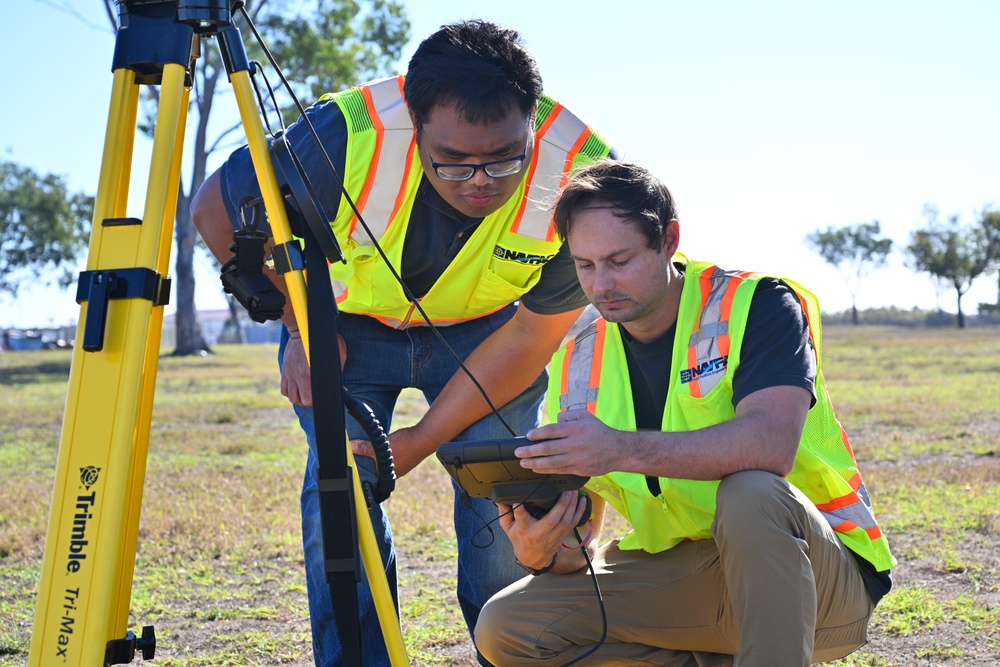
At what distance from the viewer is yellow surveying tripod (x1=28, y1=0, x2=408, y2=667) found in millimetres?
1971

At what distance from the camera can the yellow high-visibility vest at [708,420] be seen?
9.16 feet

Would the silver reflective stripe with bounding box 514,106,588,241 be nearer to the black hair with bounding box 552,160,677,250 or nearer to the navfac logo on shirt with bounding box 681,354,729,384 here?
the black hair with bounding box 552,160,677,250

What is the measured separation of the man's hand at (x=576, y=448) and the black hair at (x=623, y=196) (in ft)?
2.46

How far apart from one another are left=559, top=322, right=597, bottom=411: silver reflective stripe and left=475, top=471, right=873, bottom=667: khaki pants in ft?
1.61

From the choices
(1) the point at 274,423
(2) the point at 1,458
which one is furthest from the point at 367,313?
(1) the point at 274,423

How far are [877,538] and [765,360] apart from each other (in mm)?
610

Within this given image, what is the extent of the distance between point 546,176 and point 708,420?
102 centimetres

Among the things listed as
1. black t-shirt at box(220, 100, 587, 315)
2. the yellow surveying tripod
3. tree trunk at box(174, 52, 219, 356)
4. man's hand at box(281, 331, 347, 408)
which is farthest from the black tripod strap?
tree trunk at box(174, 52, 219, 356)

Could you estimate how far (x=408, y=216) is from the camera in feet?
10.7

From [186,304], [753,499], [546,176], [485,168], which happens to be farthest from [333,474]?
[186,304]

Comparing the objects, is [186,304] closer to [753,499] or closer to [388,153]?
[388,153]

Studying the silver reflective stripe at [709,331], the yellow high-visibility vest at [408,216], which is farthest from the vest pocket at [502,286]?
the silver reflective stripe at [709,331]

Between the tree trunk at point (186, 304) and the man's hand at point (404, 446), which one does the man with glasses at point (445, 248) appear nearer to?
the man's hand at point (404, 446)

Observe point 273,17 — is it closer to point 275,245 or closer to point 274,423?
point 274,423
